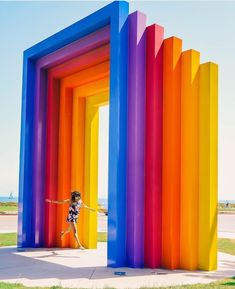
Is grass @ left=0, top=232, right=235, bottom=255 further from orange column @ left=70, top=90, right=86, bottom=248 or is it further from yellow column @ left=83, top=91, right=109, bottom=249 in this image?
yellow column @ left=83, top=91, right=109, bottom=249

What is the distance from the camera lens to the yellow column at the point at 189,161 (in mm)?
8805

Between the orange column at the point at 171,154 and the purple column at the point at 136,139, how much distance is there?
1.45 ft

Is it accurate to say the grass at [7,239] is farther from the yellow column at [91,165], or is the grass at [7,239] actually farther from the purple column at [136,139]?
the purple column at [136,139]

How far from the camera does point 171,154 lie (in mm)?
9047

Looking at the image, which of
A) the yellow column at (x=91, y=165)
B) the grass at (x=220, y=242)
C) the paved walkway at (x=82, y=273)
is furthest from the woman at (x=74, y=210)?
the grass at (x=220, y=242)

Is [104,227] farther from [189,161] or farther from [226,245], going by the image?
[189,161]

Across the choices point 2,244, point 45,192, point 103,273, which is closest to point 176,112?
point 103,273

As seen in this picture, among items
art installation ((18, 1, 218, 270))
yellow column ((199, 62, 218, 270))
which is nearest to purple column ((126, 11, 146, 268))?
art installation ((18, 1, 218, 270))

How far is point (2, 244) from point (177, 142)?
20.5ft

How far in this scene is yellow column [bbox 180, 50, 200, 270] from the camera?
8805mm

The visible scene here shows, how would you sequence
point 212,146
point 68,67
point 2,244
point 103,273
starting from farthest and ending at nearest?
1. point 2,244
2. point 68,67
3. point 212,146
4. point 103,273

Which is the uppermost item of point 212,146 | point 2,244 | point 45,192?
point 212,146

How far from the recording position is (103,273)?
26.8 ft

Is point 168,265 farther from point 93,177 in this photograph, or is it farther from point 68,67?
point 68,67
